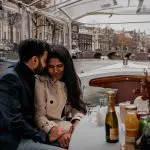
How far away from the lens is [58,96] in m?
2.43

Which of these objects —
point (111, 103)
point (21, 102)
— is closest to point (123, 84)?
point (21, 102)

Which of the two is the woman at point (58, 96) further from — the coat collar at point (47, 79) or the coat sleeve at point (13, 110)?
the coat sleeve at point (13, 110)

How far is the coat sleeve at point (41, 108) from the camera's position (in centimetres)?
226

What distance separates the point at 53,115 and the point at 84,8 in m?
5.00

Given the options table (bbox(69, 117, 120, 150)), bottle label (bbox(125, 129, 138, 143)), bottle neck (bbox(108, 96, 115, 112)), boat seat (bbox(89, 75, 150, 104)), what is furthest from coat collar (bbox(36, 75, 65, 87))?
boat seat (bbox(89, 75, 150, 104))

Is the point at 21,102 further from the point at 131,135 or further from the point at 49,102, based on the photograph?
the point at 131,135

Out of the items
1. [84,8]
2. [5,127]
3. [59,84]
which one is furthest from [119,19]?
[5,127]

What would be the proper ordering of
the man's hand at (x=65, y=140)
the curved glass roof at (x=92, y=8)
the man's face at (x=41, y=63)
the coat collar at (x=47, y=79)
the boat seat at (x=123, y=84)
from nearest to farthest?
the man's hand at (x=65, y=140) → the man's face at (x=41, y=63) → the coat collar at (x=47, y=79) → the boat seat at (x=123, y=84) → the curved glass roof at (x=92, y=8)

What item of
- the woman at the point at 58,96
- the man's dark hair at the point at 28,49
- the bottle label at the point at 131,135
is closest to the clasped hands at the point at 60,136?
the woman at the point at 58,96

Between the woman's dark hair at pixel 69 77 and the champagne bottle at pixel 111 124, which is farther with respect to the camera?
the woman's dark hair at pixel 69 77

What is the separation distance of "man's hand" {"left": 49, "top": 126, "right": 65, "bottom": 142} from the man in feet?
0.17

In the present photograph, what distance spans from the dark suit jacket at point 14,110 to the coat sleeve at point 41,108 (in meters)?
0.15

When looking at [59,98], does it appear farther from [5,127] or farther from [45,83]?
[5,127]

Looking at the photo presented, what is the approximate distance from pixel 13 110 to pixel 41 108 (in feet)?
1.20
